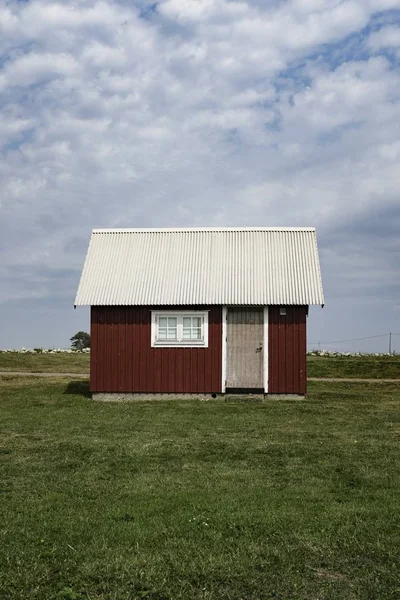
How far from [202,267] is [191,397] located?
4489mm

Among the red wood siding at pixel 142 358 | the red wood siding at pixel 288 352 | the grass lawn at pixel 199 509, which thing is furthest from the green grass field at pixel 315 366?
the grass lawn at pixel 199 509

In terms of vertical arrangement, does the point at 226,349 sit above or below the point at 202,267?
below

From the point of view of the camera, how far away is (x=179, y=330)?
70.9 feet

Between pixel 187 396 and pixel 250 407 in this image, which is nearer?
pixel 250 407

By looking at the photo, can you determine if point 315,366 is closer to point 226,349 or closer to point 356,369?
point 356,369

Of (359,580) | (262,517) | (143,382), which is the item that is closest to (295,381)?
(143,382)

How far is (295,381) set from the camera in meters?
21.0

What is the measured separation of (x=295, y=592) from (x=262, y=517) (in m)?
2.03

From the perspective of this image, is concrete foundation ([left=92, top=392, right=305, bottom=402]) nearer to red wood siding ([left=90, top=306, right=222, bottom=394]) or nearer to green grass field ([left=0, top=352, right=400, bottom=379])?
red wood siding ([left=90, top=306, right=222, bottom=394])

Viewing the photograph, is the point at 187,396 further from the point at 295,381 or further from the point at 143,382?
the point at 295,381

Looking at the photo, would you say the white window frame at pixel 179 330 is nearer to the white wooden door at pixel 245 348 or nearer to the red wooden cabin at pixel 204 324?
the red wooden cabin at pixel 204 324

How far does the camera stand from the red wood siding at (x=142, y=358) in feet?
70.1

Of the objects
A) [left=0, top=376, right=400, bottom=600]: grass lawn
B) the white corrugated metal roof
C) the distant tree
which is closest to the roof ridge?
the white corrugated metal roof

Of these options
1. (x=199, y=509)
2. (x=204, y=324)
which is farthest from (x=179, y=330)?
(x=199, y=509)
